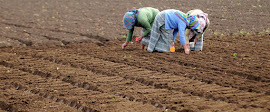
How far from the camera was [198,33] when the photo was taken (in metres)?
7.80

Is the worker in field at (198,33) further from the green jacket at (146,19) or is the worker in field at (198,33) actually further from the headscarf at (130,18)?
the headscarf at (130,18)

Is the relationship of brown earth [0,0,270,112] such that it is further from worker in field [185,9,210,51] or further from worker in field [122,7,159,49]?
worker in field [122,7,159,49]

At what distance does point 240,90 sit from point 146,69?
1.90 m

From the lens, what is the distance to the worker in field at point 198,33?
25.3 ft

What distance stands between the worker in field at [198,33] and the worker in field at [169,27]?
172 mm

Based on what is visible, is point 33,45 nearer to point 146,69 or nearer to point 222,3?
point 146,69

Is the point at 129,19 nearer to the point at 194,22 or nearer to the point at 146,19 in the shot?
the point at 146,19

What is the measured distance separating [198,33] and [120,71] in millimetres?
2453

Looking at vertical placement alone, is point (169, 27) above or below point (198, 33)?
above

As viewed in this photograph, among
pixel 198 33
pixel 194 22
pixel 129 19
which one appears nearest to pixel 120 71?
pixel 129 19

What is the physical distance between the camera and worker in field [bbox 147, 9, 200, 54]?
7383 mm

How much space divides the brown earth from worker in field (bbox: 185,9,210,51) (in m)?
0.35

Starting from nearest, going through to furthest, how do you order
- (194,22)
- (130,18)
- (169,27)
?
(194,22)
(169,27)
(130,18)

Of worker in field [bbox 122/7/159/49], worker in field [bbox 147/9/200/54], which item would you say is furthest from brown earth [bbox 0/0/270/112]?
worker in field [bbox 122/7/159/49]
